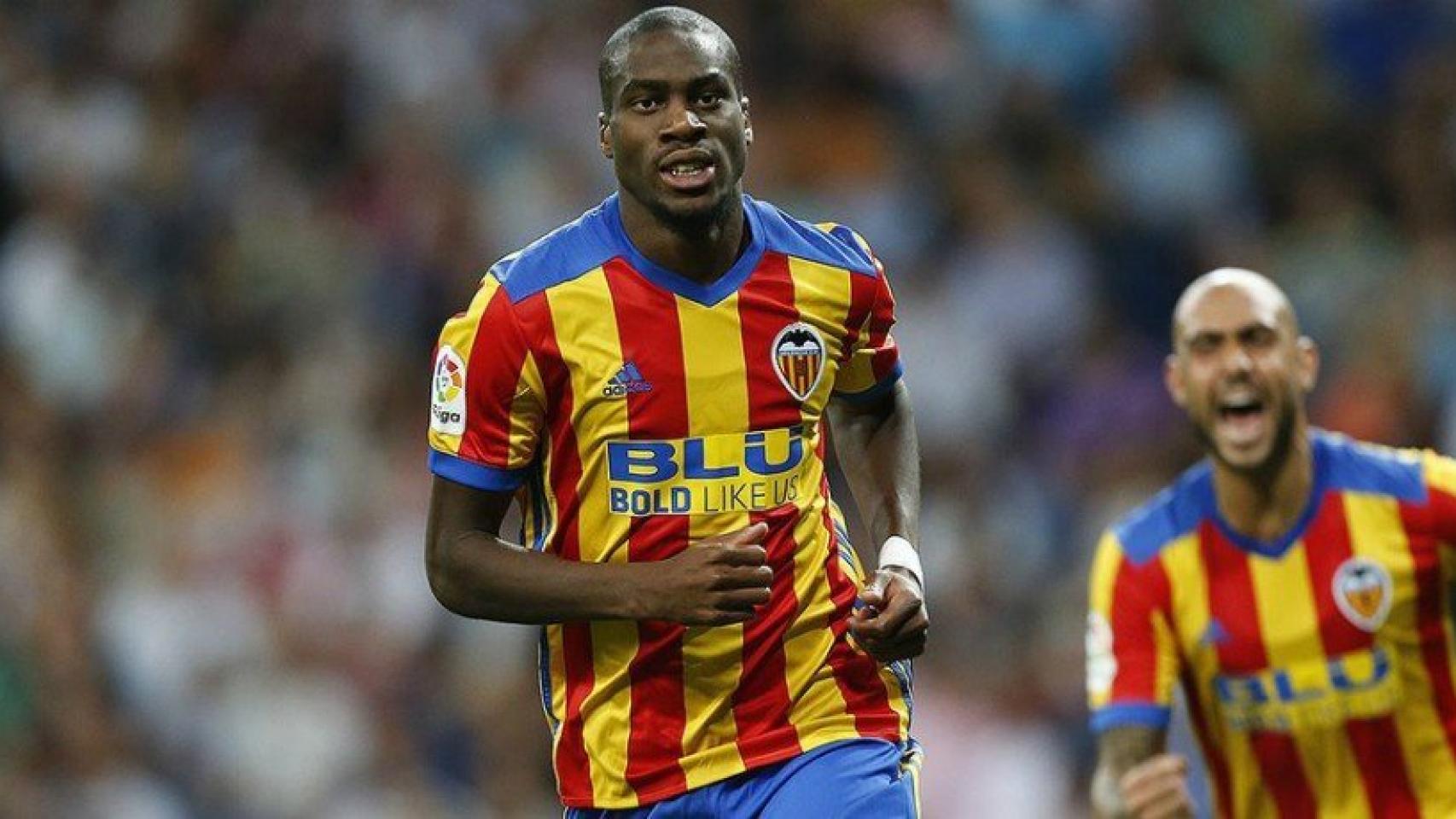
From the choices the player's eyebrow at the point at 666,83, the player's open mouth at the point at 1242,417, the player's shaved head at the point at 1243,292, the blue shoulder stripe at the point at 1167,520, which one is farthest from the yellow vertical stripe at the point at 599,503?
the player's shaved head at the point at 1243,292

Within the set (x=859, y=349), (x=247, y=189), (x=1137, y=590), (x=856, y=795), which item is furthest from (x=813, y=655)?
(x=247, y=189)

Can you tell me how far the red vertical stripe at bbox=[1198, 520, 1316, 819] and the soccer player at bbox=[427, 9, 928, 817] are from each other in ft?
4.50

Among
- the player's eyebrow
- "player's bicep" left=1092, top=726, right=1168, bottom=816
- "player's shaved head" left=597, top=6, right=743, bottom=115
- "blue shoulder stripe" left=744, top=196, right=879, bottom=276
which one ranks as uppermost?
"player's shaved head" left=597, top=6, right=743, bottom=115

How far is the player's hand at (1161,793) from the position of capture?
16.1 ft

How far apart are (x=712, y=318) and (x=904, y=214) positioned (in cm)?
541

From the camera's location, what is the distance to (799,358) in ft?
14.3

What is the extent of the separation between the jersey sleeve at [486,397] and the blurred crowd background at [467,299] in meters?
4.14

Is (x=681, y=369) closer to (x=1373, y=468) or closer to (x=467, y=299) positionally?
(x=1373, y=468)

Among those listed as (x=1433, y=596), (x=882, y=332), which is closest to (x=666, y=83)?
(x=882, y=332)

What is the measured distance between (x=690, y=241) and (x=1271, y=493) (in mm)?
1907

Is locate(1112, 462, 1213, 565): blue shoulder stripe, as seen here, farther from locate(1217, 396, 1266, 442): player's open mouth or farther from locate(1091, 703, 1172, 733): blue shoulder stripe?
locate(1091, 703, 1172, 733): blue shoulder stripe

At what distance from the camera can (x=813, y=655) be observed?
4375mm

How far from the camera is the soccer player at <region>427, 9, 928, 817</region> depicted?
13.8 feet

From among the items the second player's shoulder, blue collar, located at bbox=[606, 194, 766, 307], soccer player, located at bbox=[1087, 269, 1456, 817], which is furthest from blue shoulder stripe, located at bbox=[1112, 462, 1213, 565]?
blue collar, located at bbox=[606, 194, 766, 307]
